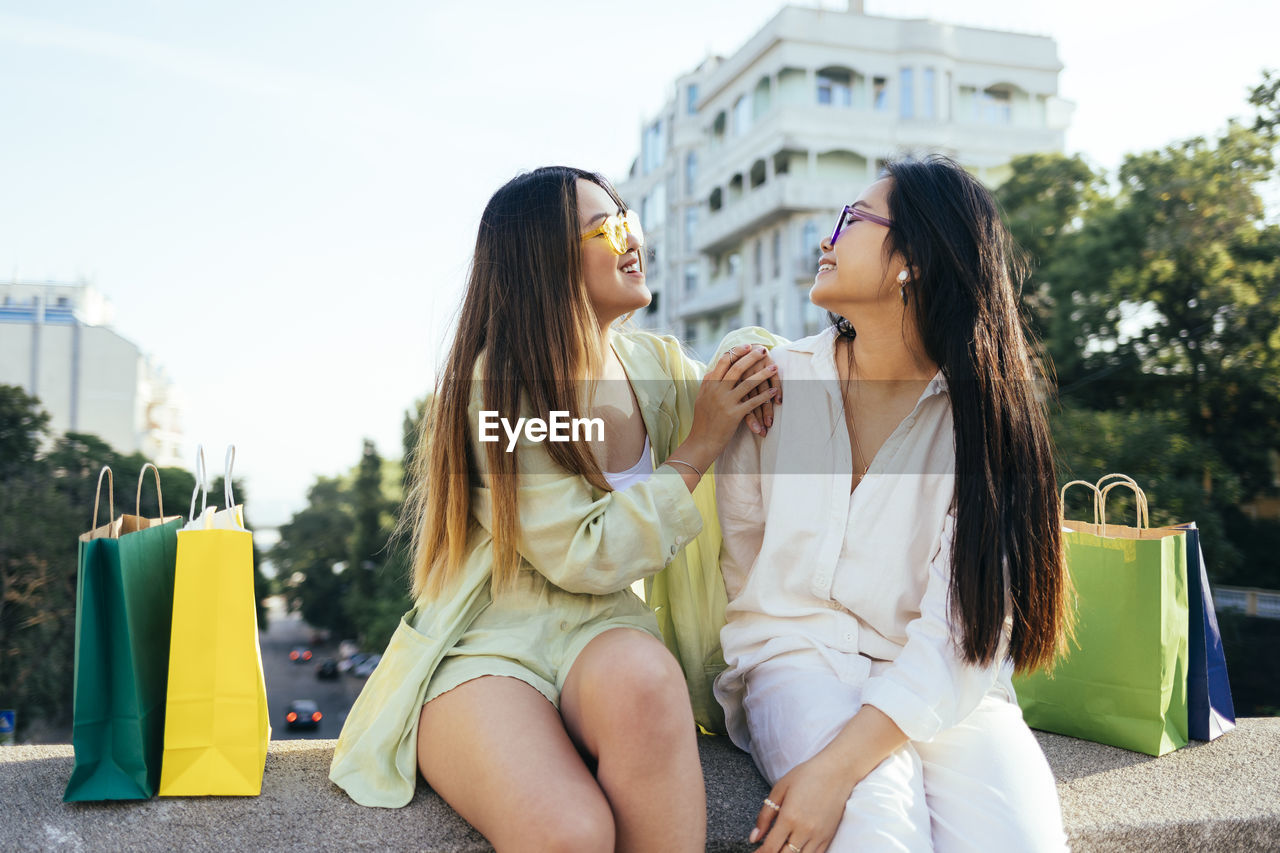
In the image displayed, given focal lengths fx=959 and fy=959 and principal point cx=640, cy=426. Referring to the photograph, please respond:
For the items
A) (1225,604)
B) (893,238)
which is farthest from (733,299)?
(893,238)

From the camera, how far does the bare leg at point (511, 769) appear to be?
5.68ft

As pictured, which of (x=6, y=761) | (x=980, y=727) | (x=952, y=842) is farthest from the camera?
(x=6, y=761)

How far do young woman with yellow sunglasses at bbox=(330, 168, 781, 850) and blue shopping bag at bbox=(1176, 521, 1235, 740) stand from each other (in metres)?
1.33

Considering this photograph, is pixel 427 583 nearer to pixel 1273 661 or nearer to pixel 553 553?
pixel 553 553

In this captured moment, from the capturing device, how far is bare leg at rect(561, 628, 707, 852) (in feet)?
5.93

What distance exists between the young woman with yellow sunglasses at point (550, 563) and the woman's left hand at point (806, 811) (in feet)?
0.45

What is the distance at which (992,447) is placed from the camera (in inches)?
85.0

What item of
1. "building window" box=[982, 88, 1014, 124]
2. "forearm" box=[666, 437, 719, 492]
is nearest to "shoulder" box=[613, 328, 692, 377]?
"forearm" box=[666, 437, 719, 492]

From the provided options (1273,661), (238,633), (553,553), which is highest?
(553,553)

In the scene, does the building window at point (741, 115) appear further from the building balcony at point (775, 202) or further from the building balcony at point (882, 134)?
the building balcony at point (775, 202)

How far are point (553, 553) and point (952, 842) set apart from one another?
993 mm

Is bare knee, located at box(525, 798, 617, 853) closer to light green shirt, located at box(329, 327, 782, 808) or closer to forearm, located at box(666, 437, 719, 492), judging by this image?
light green shirt, located at box(329, 327, 782, 808)

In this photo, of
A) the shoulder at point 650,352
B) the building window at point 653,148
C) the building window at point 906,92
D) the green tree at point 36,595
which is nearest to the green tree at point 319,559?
the building window at point 653,148

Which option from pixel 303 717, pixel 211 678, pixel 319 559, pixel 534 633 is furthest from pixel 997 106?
pixel 319 559
